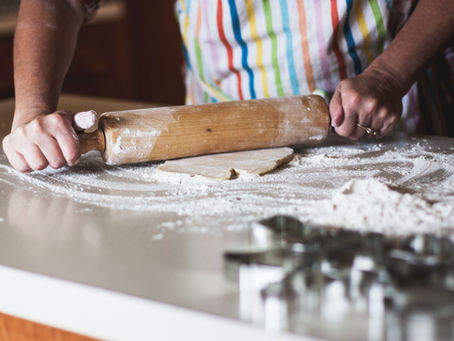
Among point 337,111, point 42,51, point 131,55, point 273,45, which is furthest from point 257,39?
point 131,55

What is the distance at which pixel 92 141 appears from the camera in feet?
2.91

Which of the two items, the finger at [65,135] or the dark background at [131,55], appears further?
the dark background at [131,55]

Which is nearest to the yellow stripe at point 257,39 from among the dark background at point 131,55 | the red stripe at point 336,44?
the red stripe at point 336,44

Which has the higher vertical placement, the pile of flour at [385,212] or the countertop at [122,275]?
the pile of flour at [385,212]

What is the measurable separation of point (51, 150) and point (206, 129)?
240mm

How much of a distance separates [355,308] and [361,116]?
22.0 inches

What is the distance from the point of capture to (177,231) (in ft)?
2.15

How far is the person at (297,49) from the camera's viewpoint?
100cm

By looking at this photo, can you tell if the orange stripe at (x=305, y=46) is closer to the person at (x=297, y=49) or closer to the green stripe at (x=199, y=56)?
the person at (x=297, y=49)

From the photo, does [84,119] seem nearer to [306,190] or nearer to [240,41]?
[306,190]

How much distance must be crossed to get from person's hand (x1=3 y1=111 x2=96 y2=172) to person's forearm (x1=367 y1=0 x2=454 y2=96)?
526mm

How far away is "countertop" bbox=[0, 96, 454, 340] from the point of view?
48 centimetres

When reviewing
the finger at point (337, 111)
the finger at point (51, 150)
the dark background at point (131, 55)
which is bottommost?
the finger at point (51, 150)

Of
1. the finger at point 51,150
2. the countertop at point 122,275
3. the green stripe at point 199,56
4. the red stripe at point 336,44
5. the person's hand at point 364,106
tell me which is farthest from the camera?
the green stripe at point 199,56
